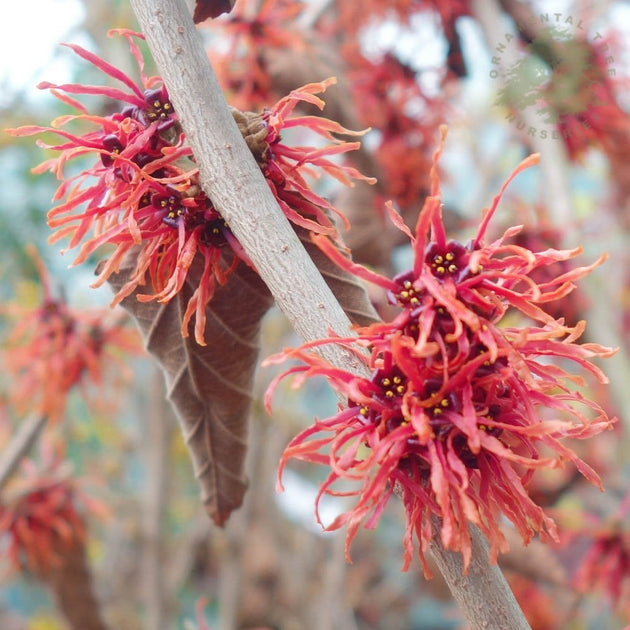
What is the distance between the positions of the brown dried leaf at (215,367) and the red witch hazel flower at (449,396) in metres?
0.18

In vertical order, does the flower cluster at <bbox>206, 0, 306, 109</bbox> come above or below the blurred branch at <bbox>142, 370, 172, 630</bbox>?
above

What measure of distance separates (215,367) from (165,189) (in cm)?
20

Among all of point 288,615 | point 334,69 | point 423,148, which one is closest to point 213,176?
point 334,69

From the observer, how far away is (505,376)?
502 mm

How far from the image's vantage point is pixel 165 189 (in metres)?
0.60

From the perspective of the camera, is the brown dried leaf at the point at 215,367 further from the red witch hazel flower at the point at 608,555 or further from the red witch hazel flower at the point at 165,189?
the red witch hazel flower at the point at 608,555

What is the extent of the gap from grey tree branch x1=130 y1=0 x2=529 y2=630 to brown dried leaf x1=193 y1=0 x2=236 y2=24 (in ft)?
0.16

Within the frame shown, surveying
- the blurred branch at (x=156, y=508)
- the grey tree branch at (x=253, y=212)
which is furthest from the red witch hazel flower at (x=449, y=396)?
the blurred branch at (x=156, y=508)

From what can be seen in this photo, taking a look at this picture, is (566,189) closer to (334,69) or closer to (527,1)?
(527,1)

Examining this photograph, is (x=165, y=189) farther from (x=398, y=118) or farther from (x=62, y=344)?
(x=398, y=118)

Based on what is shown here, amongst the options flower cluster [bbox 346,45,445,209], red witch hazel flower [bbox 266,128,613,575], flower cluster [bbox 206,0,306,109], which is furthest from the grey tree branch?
flower cluster [bbox 346,45,445,209]

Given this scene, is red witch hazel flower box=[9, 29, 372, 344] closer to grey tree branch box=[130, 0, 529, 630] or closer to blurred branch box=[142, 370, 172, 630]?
grey tree branch box=[130, 0, 529, 630]

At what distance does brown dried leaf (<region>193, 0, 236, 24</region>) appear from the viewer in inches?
24.8

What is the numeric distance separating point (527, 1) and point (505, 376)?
113cm
